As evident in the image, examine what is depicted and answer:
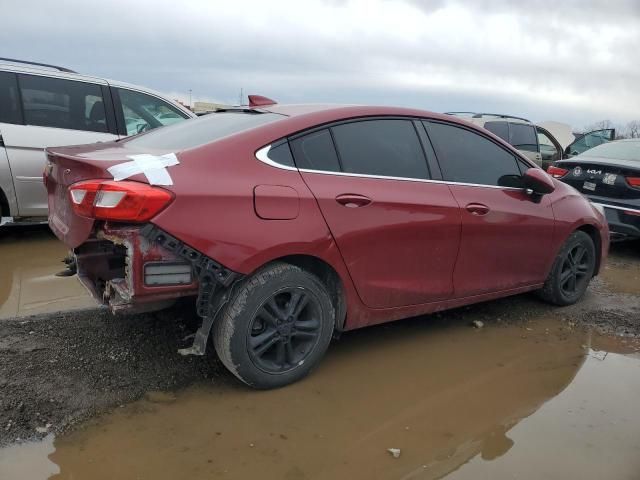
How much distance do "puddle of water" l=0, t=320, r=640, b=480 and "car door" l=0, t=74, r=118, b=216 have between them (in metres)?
3.46

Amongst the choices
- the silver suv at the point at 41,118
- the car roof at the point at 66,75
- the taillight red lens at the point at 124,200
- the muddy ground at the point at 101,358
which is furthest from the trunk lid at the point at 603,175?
the taillight red lens at the point at 124,200

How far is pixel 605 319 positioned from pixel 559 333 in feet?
1.95

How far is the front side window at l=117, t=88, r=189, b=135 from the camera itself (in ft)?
20.1

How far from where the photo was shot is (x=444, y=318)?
4402 mm

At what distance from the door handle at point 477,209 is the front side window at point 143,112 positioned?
361cm

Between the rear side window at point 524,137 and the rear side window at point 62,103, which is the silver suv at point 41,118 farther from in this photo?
the rear side window at point 524,137

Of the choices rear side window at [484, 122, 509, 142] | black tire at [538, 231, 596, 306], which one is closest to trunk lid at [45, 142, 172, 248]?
black tire at [538, 231, 596, 306]

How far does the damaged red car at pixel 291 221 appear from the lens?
8.93 ft

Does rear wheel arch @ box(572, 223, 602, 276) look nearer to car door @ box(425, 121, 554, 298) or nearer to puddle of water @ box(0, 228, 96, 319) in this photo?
car door @ box(425, 121, 554, 298)

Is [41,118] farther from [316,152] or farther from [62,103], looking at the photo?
[316,152]

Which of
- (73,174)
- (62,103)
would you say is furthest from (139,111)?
(73,174)

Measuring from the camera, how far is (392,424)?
2.89 metres

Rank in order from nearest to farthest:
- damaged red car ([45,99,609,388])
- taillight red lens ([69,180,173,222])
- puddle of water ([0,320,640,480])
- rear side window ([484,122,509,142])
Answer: puddle of water ([0,320,640,480]), taillight red lens ([69,180,173,222]), damaged red car ([45,99,609,388]), rear side window ([484,122,509,142])

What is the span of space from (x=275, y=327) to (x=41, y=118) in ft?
13.1
